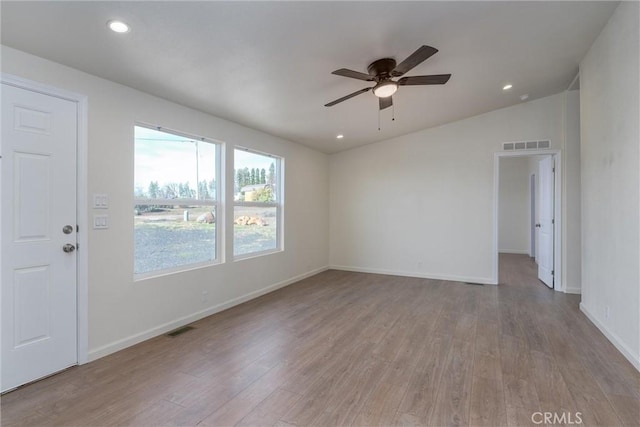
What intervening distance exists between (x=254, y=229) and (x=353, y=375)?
2.83 metres

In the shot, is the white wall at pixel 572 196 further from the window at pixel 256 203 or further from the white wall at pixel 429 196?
the window at pixel 256 203

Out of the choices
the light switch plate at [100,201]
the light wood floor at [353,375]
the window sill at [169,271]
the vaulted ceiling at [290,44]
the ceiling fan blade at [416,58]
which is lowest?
the light wood floor at [353,375]

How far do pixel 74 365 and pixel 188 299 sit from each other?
1148mm

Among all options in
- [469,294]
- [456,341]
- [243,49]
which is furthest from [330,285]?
[243,49]

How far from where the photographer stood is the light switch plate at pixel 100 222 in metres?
2.72

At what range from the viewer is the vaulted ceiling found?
2057 mm

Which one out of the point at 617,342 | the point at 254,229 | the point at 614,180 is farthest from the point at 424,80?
the point at 254,229

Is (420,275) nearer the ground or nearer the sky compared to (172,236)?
nearer the ground

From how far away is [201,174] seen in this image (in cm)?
382

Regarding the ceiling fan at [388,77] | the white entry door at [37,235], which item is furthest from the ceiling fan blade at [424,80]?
the white entry door at [37,235]

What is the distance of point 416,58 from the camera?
238 centimetres

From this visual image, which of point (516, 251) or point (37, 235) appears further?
point (516, 251)

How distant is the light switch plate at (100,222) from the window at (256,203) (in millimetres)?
1654

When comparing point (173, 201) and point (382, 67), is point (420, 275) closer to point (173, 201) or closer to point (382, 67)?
point (382, 67)
